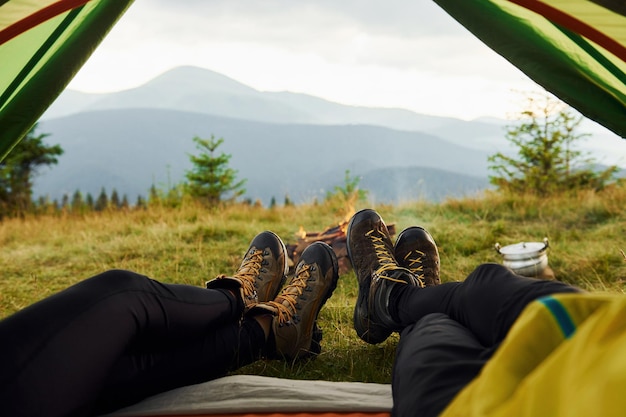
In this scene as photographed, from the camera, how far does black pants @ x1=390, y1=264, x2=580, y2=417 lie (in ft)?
3.08

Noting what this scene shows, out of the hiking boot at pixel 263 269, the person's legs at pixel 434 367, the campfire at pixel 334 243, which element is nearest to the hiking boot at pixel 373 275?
the hiking boot at pixel 263 269

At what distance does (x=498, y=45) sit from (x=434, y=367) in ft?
5.06

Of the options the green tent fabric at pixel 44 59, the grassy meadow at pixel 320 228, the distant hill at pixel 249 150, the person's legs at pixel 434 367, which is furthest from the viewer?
the distant hill at pixel 249 150

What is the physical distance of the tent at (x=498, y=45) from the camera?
6.64 ft

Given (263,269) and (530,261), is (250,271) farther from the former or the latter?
(530,261)

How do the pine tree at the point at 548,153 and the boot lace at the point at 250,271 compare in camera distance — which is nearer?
the boot lace at the point at 250,271

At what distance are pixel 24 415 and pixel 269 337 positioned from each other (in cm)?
98

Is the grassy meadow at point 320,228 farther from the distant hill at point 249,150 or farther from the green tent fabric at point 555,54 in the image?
the distant hill at point 249,150

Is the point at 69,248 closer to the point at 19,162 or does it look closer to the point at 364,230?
the point at 364,230

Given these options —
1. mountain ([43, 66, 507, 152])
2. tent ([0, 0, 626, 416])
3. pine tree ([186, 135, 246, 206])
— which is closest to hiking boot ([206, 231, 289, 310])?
tent ([0, 0, 626, 416])

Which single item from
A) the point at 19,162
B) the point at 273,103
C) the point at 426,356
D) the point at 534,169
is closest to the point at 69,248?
the point at 426,356

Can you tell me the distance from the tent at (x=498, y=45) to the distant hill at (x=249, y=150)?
96490 mm

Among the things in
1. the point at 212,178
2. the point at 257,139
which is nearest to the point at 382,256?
the point at 212,178

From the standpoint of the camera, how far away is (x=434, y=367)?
1.00 metres
